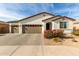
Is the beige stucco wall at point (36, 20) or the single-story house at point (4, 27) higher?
the beige stucco wall at point (36, 20)

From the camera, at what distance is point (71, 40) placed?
48.0 feet

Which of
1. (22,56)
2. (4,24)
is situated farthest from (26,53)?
(4,24)

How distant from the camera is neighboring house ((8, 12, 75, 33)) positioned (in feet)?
59.0

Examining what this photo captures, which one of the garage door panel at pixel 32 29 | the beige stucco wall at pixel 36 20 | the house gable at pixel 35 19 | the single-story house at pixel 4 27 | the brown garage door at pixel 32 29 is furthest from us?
the beige stucco wall at pixel 36 20

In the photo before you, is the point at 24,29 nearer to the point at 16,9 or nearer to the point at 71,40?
the point at 16,9

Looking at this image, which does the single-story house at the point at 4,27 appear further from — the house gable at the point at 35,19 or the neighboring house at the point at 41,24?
the house gable at the point at 35,19

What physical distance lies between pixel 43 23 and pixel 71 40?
5.90 m

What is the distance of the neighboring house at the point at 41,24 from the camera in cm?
1797

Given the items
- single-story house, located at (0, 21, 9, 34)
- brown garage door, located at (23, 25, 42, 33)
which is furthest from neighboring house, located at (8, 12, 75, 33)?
single-story house, located at (0, 21, 9, 34)

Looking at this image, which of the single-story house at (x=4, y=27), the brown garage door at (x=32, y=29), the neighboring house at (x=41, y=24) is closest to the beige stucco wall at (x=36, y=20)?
the neighboring house at (x=41, y=24)

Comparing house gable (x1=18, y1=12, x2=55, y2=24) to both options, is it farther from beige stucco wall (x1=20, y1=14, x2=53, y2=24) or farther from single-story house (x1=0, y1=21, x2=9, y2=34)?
single-story house (x1=0, y1=21, x2=9, y2=34)

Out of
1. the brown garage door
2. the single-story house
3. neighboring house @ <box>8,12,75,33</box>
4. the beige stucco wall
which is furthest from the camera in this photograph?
the beige stucco wall

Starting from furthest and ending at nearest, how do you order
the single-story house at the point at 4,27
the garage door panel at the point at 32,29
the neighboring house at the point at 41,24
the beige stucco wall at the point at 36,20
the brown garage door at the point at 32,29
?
the beige stucco wall at the point at 36,20
the single-story house at the point at 4,27
the brown garage door at the point at 32,29
the garage door panel at the point at 32,29
the neighboring house at the point at 41,24

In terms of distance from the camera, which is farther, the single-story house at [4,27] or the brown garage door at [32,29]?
the single-story house at [4,27]
